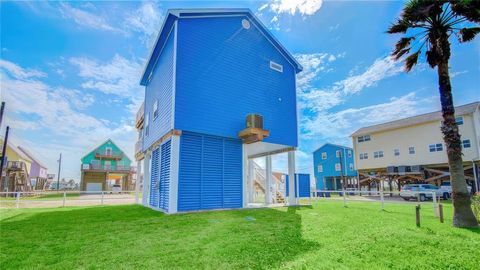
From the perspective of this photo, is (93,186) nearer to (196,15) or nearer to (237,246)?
(196,15)

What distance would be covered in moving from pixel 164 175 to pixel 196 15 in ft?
24.5

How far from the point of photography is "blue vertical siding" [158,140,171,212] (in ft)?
35.6

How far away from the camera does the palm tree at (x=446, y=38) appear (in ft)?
25.7

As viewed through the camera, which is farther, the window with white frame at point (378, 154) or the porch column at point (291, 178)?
the window with white frame at point (378, 154)

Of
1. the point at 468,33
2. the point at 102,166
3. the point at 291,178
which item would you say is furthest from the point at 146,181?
the point at 102,166

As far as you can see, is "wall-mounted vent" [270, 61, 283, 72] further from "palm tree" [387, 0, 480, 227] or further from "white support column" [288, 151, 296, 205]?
"palm tree" [387, 0, 480, 227]

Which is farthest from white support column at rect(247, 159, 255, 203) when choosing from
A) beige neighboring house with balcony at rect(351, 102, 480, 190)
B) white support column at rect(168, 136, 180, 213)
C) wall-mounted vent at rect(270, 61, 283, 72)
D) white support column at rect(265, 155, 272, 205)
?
beige neighboring house with balcony at rect(351, 102, 480, 190)

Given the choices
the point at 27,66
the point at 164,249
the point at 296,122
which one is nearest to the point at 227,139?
the point at 296,122

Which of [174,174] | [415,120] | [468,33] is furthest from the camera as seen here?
[415,120]

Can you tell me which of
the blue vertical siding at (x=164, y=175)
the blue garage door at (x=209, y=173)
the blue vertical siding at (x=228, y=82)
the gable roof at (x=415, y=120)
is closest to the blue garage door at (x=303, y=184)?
the blue vertical siding at (x=228, y=82)

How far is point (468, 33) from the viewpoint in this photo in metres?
8.70

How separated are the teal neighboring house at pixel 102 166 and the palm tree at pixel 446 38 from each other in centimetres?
4108

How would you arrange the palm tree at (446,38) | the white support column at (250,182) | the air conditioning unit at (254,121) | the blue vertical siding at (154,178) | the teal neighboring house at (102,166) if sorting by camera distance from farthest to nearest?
the teal neighboring house at (102,166), the white support column at (250,182), the blue vertical siding at (154,178), the air conditioning unit at (254,121), the palm tree at (446,38)

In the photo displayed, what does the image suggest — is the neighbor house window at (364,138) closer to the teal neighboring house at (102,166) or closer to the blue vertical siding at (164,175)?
the blue vertical siding at (164,175)
